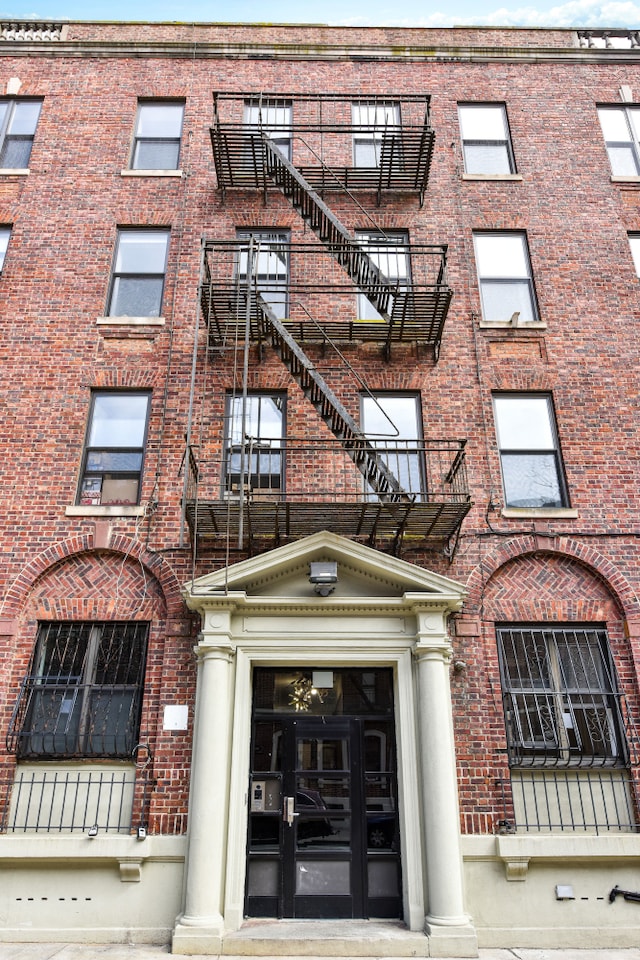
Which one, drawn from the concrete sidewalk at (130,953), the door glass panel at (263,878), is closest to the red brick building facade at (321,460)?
the door glass panel at (263,878)

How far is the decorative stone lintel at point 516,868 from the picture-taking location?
26.3ft

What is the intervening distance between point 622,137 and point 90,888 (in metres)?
15.7

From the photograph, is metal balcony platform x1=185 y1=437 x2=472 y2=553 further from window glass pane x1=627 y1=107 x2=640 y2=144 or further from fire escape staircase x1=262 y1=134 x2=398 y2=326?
window glass pane x1=627 y1=107 x2=640 y2=144

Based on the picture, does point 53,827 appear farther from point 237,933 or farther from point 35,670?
point 237,933

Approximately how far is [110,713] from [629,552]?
25.3 feet

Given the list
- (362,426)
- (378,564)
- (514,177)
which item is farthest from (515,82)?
(378,564)

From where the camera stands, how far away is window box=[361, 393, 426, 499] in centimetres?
1025

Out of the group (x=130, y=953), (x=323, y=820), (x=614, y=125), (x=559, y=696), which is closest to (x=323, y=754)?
(x=323, y=820)

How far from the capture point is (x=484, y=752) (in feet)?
28.2

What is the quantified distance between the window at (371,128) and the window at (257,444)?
5.48 metres

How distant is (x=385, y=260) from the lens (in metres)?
11.8

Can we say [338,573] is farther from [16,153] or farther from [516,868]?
[16,153]

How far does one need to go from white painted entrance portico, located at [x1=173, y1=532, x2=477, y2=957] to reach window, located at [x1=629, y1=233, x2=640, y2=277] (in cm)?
741

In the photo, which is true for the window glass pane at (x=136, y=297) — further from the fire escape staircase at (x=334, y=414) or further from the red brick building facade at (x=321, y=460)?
the fire escape staircase at (x=334, y=414)
